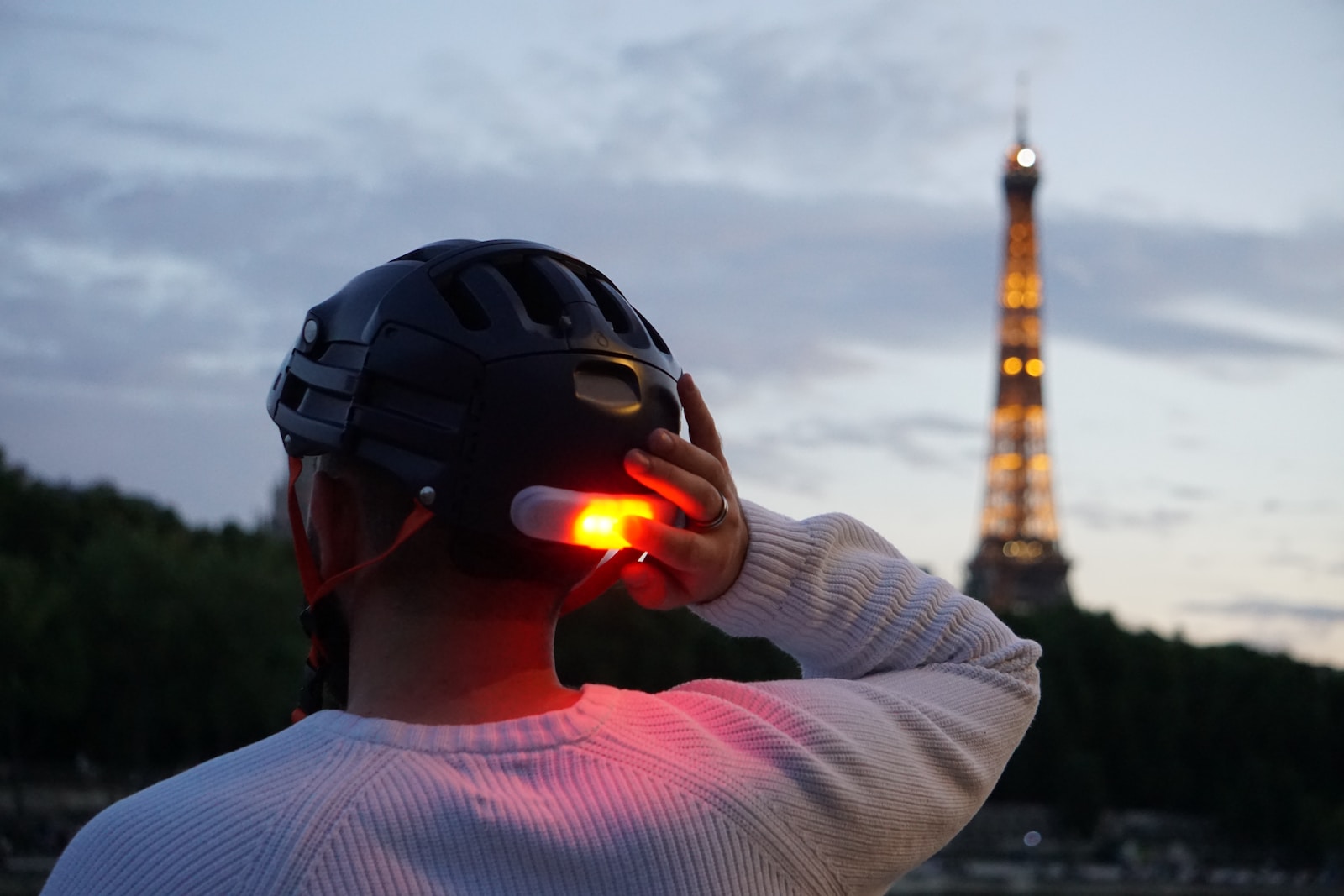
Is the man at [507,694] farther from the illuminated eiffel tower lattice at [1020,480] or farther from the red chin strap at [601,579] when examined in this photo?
the illuminated eiffel tower lattice at [1020,480]

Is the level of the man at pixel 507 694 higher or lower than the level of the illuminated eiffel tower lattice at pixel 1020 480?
lower

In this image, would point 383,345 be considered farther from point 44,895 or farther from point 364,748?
point 44,895

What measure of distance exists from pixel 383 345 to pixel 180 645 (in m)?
40.8

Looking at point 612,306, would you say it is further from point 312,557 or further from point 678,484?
point 312,557

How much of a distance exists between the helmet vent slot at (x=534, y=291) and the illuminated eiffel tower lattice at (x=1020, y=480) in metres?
86.1

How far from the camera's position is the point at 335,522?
2.48 metres

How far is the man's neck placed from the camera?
7.74 ft

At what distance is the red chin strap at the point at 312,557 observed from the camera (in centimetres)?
233

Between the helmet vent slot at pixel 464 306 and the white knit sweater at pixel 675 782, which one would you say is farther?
the helmet vent slot at pixel 464 306

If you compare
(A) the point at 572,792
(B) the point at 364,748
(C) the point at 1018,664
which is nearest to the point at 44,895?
(B) the point at 364,748

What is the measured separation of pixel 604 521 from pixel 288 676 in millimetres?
41766

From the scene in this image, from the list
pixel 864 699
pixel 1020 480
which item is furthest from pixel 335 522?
pixel 1020 480

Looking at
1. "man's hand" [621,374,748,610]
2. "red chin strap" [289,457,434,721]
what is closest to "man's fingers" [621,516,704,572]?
"man's hand" [621,374,748,610]

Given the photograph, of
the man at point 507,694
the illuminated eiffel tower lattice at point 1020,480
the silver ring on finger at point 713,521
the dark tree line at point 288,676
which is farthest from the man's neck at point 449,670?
the illuminated eiffel tower lattice at point 1020,480
